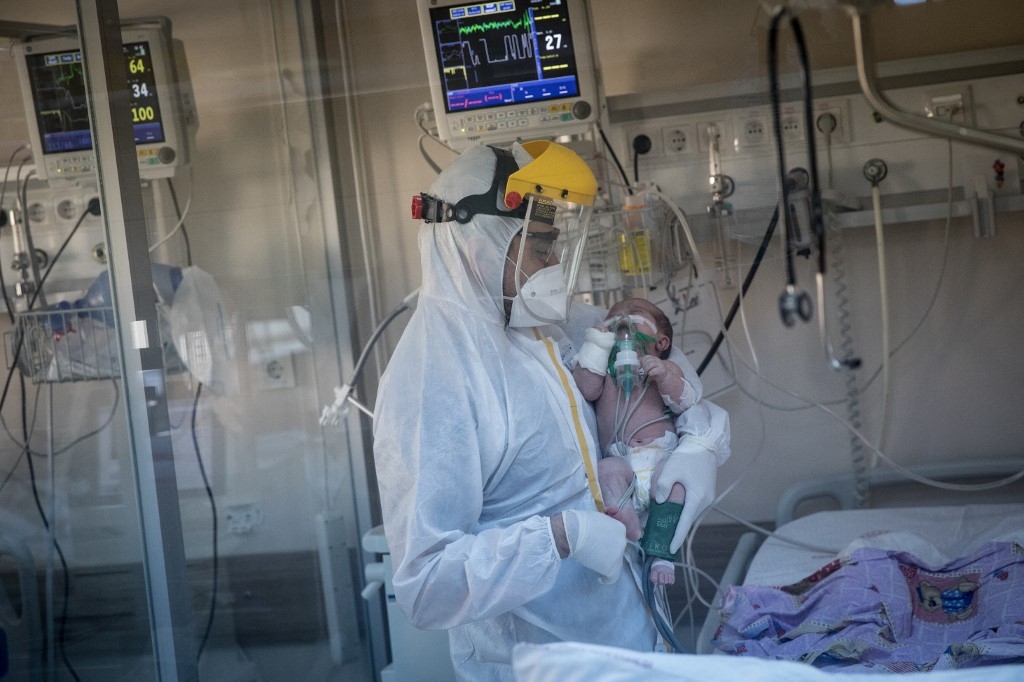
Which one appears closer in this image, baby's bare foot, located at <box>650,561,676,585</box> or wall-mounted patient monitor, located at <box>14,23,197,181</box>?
baby's bare foot, located at <box>650,561,676,585</box>

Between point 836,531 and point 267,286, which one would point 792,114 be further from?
point 267,286

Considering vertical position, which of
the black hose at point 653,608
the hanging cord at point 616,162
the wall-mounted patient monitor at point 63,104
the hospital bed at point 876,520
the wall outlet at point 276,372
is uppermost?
the wall-mounted patient monitor at point 63,104

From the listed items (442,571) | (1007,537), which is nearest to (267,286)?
(442,571)

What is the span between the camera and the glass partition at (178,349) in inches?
75.4

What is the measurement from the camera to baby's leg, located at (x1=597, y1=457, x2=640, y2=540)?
166 centimetres

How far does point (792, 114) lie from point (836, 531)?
1118mm

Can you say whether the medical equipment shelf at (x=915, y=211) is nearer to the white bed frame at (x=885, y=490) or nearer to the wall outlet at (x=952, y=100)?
the wall outlet at (x=952, y=100)

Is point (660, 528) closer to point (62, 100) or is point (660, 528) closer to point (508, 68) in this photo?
point (508, 68)

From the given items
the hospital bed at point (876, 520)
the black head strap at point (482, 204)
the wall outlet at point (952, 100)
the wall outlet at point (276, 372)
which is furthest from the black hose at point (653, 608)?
the wall outlet at point (952, 100)

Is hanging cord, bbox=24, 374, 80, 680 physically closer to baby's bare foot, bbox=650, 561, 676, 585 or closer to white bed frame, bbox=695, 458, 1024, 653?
baby's bare foot, bbox=650, 561, 676, 585

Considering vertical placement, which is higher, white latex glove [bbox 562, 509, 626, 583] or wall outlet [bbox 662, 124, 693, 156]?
wall outlet [bbox 662, 124, 693, 156]

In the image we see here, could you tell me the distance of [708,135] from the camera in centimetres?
265

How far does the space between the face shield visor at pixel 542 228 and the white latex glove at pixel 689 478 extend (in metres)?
0.35

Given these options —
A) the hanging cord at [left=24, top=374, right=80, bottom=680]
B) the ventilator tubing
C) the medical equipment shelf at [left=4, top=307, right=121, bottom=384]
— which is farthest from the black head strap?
the hanging cord at [left=24, top=374, right=80, bottom=680]
